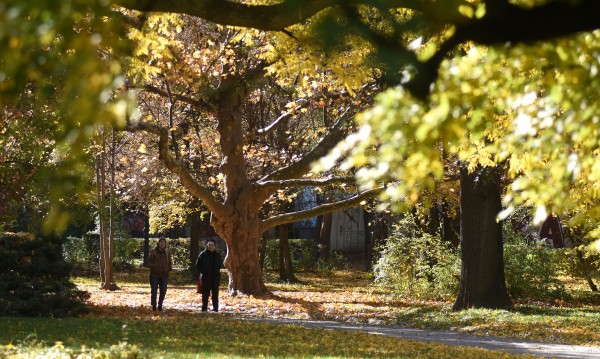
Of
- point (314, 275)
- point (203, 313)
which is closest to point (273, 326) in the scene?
point (203, 313)

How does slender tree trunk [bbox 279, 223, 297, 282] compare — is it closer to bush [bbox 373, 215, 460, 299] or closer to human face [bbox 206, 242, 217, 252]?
Result: bush [bbox 373, 215, 460, 299]

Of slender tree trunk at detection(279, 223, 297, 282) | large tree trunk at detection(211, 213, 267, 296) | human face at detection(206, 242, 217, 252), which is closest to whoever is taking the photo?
human face at detection(206, 242, 217, 252)

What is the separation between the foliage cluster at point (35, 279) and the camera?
16828 millimetres

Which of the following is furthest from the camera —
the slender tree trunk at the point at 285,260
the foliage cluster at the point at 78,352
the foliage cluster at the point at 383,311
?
the slender tree trunk at the point at 285,260

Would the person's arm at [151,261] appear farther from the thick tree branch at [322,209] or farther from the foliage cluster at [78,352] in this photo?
the foliage cluster at [78,352]

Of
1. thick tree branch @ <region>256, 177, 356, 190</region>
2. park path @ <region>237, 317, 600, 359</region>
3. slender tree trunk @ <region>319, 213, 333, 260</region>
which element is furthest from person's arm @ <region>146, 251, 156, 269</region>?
slender tree trunk @ <region>319, 213, 333, 260</region>

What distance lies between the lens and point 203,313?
19406 mm

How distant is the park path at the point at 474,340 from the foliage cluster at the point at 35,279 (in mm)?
4071

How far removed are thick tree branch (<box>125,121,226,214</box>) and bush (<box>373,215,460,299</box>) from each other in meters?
5.64

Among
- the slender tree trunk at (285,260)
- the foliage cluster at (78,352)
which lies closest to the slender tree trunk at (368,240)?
the slender tree trunk at (285,260)

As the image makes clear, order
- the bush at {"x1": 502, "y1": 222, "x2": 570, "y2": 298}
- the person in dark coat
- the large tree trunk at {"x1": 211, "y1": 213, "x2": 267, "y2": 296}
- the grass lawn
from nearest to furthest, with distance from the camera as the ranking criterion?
the grass lawn
the person in dark coat
the bush at {"x1": 502, "y1": 222, "x2": 570, "y2": 298}
the large tree trunk at {"x1": 211, "y1": 213, "x2": 267, "y2": 296}

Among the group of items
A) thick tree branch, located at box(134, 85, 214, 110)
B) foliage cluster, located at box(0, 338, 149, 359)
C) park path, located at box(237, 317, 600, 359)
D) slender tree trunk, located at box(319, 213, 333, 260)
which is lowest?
park path, located at box(237, 317, 600, 359)

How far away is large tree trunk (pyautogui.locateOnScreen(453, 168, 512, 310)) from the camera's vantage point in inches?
778

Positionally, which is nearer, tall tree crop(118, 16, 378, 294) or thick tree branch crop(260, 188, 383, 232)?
tall tree crop(118, 16, 378, 294)
